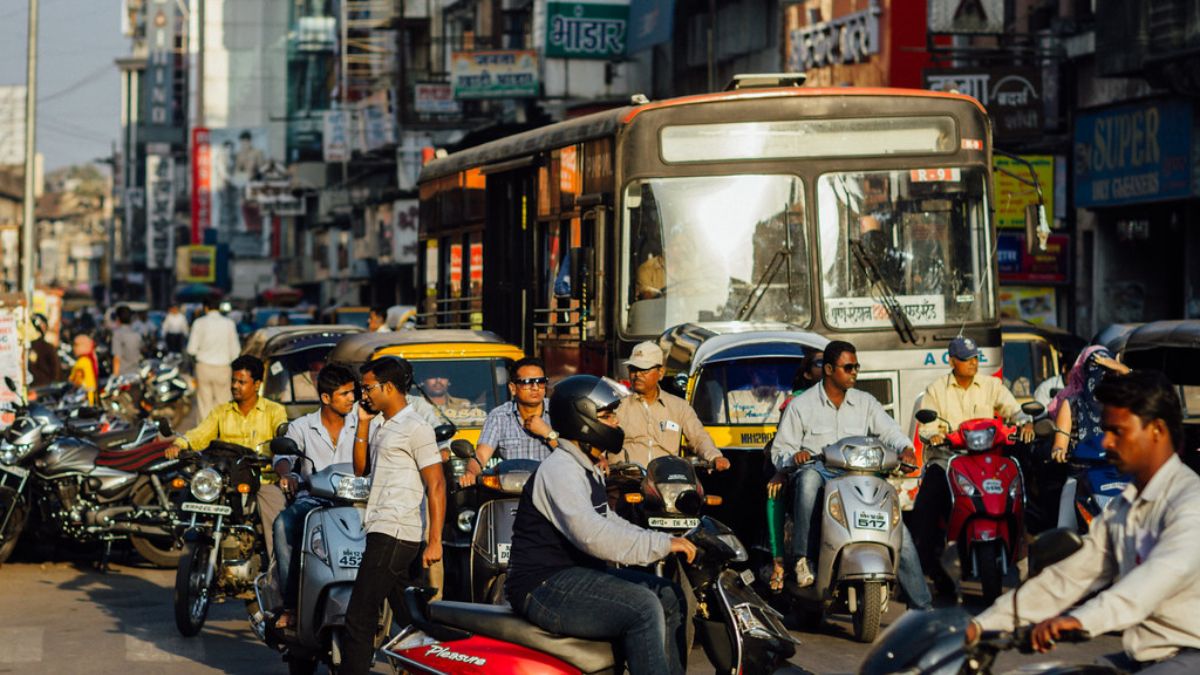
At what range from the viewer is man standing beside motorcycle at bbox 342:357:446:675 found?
28.3ft

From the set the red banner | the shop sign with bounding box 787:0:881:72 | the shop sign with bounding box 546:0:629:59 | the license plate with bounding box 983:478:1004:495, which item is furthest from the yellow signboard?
the red banner

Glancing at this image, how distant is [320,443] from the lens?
35.3 ft

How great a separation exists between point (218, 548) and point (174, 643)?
598mm

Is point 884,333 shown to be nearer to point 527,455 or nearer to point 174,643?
point 527,455

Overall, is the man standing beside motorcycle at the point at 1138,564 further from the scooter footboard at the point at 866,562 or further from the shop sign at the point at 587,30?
the shop sign at the point at 587,30

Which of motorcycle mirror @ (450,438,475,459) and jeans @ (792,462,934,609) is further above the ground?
motorcycle mirror @ (450,438,475,459)

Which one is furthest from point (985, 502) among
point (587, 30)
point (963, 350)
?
point (587, 30)

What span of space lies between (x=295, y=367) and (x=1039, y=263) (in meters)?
15.1

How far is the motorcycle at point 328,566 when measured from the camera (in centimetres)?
916

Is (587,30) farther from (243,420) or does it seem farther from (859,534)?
(859,534)

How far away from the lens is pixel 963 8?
2917cm

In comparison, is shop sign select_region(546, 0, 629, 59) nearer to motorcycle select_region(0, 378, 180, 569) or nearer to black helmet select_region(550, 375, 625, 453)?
motorcycle select_region(0, 378, 180, 569)

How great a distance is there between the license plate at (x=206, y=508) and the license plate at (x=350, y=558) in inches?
106

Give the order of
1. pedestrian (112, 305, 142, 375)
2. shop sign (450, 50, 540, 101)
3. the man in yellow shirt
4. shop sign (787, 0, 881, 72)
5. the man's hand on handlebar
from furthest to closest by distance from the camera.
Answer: shop sign (450, 50, 540, 101) → shop sign (787, 0, 881, 72) → pedestrian (112, 305, 142, 375) → the man in yellow shirt → the man's hand on handlebar
